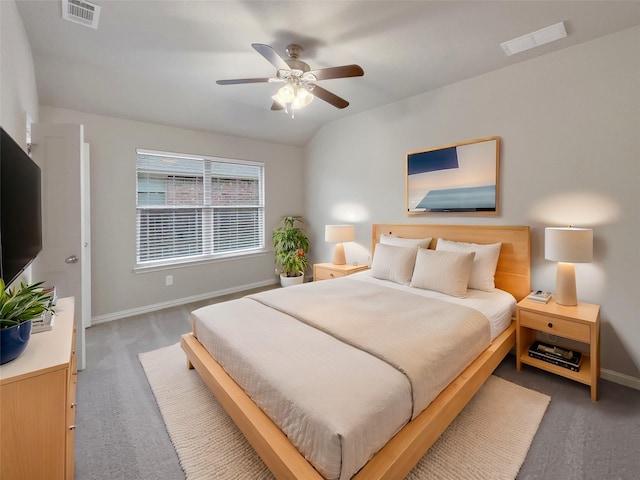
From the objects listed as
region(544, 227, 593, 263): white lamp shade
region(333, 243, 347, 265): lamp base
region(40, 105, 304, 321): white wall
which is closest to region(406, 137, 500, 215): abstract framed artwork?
region(544, 227, 593, 263): white lamp shade

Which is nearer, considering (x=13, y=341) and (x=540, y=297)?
(x=13, y=341)

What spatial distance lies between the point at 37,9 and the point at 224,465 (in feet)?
10.9

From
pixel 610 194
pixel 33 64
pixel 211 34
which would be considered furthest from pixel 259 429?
pixel 33 64

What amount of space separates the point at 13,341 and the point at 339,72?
2.32 meters

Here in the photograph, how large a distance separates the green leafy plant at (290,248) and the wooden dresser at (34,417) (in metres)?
3.71

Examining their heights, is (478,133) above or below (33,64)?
below

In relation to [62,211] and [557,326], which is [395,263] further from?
[62,211]

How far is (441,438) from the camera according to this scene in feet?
5.60

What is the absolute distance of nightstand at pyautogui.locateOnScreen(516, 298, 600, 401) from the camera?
205 centimetres

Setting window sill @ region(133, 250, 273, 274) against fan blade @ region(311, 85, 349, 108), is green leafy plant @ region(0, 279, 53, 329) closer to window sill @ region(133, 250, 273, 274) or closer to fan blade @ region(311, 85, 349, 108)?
fan blade @ region(311, 85, 349, 108)

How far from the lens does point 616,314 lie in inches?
91.3

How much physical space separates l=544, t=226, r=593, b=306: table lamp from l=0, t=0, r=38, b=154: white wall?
3.82 meters

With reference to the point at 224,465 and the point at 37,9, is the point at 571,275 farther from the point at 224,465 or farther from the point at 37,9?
the point at 37,9

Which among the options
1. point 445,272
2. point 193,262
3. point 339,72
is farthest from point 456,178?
point 193,262
